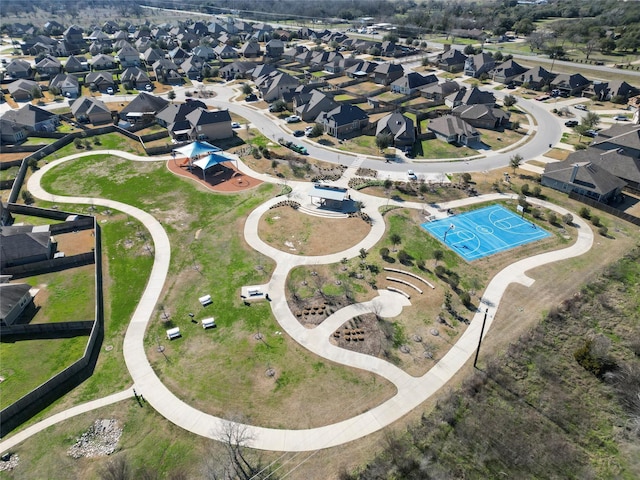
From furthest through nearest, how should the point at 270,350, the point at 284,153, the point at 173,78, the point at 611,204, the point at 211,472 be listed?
the point at 173,78
the point at 284,153
the point at 611,204
the point at 270,350
the point at 211,472

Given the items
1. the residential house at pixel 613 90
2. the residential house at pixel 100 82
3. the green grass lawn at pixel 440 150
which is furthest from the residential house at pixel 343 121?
the residential house at pixel 100 82

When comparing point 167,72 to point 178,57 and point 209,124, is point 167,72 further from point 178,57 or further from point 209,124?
point 209,124

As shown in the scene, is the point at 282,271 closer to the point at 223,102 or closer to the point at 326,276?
the point at 326,276

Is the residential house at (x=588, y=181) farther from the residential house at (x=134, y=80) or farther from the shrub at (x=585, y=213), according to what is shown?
the residential house at (x=134, y=80)

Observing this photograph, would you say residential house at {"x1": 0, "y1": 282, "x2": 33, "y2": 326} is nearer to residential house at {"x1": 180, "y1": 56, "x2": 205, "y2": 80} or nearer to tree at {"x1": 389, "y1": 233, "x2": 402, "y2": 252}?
tree at {"x1": 389, "y1": 233, "x2": 402, "y2": 252}

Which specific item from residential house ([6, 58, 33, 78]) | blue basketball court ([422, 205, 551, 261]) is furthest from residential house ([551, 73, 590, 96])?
residential house ([6, 58, 33, 78])

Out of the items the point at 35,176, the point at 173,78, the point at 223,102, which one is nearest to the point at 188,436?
the point at 35,176
